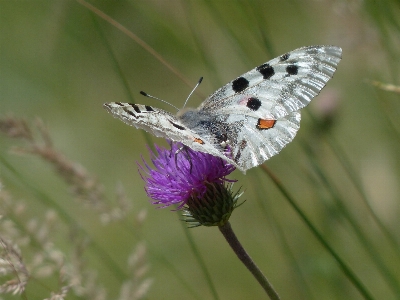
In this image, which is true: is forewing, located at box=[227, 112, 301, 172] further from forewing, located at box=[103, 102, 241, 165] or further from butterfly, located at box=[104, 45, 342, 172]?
forewing, located at box=[103, 102, 241, 165]

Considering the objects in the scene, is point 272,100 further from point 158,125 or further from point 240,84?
point 158,125

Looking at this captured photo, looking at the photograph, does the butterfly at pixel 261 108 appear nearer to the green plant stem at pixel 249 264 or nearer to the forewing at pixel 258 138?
the forewing at pixel 258 138

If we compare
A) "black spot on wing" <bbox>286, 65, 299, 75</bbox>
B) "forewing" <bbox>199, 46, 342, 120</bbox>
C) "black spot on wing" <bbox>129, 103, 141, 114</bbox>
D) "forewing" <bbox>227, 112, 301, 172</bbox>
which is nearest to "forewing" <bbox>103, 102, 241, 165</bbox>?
"black spot on wing" <bbox>129, 103, 141, 114</bbox>

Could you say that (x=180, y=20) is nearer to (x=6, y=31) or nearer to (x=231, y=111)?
(x=6, y=31)

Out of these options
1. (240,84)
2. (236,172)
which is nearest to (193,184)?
(240,84)

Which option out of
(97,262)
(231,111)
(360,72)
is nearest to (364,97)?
(360,72)

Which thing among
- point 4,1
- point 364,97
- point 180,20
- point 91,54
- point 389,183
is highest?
point 4,1
